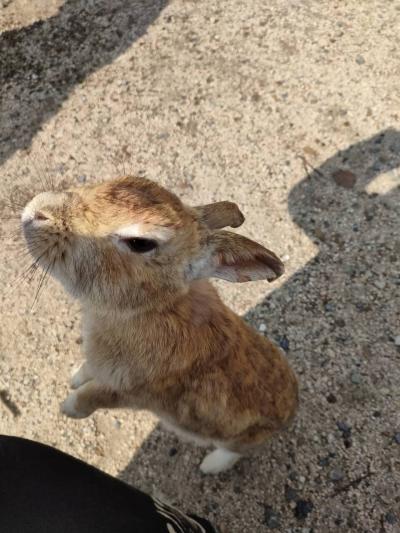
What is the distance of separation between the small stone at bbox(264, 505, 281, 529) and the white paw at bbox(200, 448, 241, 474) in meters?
0.38

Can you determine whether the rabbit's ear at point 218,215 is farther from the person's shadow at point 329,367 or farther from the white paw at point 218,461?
the white paw at point 218,461

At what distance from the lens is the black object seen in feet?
5.72

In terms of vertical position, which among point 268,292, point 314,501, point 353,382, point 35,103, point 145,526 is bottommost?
point 314,501

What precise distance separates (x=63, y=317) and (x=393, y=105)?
3351 mm

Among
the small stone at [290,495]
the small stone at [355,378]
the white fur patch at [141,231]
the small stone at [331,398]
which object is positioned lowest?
the small stone at [290,495]

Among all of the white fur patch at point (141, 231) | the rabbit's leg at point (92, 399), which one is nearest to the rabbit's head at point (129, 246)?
the white fur patch at point (141, 231)

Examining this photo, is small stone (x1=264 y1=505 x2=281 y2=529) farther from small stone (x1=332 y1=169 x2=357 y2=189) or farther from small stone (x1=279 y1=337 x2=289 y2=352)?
small stone (x1=332 y1=169 x2=357 y2=189)

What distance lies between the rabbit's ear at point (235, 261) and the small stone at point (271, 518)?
1772 mm

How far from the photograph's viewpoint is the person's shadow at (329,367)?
10.8 feet

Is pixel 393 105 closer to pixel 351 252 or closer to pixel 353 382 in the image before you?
pixel 351 252

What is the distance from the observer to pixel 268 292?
12.6 feet

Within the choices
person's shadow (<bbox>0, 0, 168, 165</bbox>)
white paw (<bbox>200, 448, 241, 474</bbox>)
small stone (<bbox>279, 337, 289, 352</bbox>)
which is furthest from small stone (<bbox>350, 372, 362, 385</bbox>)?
person's shadow (<bbox>0, 0, 168, 165</bbox>)

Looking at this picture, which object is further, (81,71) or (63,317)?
(81,71)

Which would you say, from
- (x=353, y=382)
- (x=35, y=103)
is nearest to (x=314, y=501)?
(x=353, y=382)
